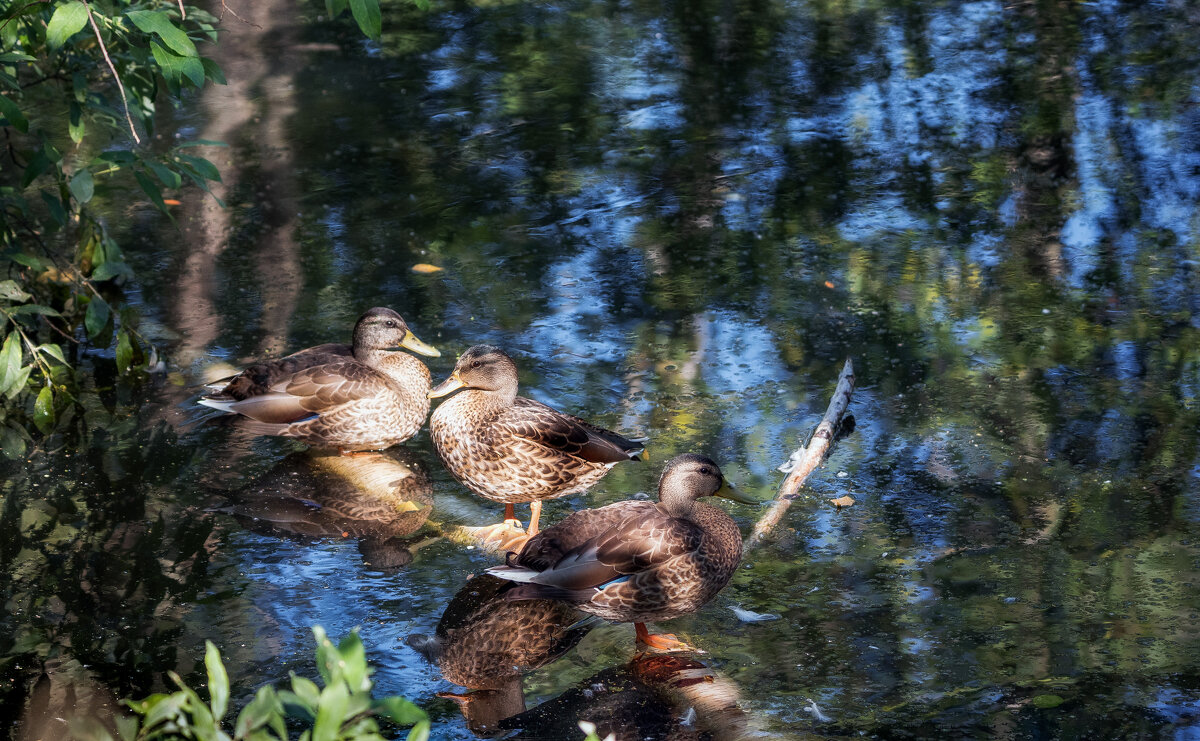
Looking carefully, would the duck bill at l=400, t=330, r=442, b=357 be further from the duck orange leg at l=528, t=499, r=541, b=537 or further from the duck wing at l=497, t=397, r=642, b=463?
the duck orange leg at l=528, t=499, r=541, b=537

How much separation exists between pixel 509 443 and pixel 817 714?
1939 mm

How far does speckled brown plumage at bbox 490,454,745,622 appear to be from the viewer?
4.63 m

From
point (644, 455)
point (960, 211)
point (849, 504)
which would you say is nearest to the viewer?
point (849, 504)

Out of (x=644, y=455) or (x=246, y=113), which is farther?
(x=246, y=113)

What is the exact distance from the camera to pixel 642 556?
4.64 m

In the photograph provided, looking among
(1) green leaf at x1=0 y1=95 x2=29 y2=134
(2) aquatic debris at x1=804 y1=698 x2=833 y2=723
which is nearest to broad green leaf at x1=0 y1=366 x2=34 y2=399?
(1) green leaf at x1=0 y1=95 x2=29 y2=134

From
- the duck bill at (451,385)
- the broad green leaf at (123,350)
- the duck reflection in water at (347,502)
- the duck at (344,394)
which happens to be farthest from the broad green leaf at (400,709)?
the broad green leaf at (123,350)

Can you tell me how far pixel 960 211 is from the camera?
870 centimetres

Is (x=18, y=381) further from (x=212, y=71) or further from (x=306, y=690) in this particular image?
(x=306, y=690)

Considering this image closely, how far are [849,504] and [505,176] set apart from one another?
4997mm

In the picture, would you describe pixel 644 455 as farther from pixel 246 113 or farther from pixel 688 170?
pixel 246 113

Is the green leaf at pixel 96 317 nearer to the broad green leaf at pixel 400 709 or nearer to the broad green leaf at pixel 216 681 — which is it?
the broad green leaf at pixel 216 681

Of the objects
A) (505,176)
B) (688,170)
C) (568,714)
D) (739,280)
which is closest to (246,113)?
(505,176)

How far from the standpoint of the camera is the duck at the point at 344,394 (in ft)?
20.3
